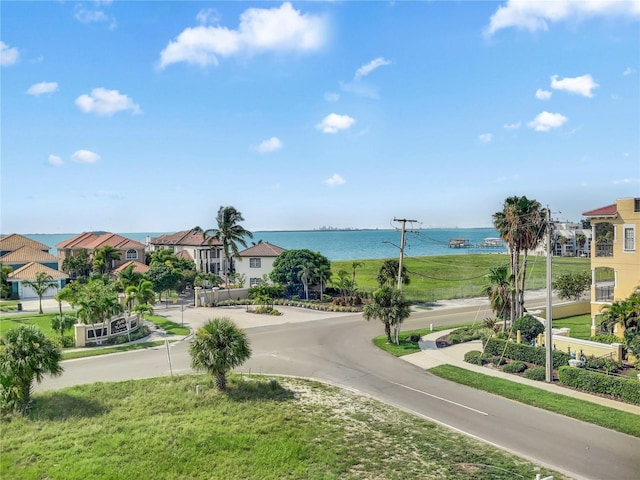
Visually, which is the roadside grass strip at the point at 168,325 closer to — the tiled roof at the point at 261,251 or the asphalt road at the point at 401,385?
the asphalt road at the point at 401,385

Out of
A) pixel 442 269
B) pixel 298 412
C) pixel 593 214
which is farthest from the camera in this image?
pixel 442 269

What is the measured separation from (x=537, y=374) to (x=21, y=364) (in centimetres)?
2327

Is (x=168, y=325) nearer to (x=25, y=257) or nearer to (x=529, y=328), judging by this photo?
(x=529, y=328)

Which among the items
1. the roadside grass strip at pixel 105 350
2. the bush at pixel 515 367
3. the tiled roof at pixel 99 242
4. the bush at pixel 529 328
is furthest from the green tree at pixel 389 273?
the tiled roof at pixel 99 242

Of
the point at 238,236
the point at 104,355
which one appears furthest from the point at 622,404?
the point at 238,236

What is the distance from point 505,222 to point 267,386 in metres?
21.4

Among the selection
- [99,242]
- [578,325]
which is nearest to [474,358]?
[578,325]

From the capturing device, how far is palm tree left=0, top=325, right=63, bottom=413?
17.7m

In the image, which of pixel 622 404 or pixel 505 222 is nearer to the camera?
pixel 622 404

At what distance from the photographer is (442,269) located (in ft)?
297

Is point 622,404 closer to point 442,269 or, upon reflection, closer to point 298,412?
point 298,412

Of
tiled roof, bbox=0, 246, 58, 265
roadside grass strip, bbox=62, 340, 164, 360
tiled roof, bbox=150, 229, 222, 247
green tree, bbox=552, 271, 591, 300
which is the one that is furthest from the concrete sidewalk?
tiled roof, bbox=0, 246, 58, 265

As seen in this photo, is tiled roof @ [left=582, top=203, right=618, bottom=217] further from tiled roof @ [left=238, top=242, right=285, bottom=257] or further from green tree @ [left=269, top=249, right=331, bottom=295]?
tiled roof @ [left=238, top=242, right=285, bottom=257]

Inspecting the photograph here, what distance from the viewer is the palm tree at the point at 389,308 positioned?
31.3 metres
